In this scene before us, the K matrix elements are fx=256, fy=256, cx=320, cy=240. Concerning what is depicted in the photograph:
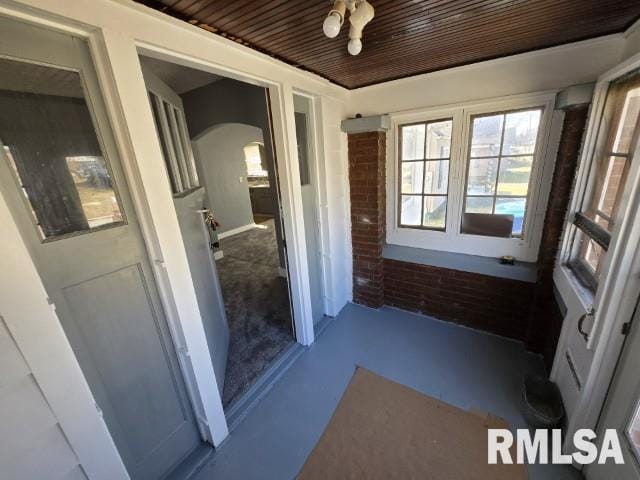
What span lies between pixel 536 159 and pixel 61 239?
294cm

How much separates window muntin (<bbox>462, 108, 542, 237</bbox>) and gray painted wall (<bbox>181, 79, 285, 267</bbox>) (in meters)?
1.85

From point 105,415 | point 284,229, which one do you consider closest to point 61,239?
point 105,415

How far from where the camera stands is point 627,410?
1.13 meters

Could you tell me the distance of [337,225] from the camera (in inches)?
106

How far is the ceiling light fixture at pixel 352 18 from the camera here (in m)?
0.78

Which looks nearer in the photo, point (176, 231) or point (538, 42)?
point (176, 231)

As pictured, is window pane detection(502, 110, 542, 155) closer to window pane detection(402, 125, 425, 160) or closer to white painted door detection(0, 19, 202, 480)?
window pane detection(402, 125, 425, 160)

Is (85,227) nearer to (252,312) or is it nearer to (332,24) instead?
(332,24)

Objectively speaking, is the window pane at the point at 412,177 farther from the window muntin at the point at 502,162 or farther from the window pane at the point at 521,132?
the window pane at the point at 521,132

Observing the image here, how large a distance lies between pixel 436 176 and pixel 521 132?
2.25 ft

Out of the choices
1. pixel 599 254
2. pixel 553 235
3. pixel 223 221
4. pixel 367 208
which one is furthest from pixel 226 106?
pixel 599 254

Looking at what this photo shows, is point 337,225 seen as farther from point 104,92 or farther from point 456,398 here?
point 104,92

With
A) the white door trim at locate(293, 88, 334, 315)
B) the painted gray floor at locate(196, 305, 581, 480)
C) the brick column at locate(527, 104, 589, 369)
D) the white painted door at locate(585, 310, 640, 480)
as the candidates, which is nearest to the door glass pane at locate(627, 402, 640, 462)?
the white painted door at locate(585, 310, 640, 480)

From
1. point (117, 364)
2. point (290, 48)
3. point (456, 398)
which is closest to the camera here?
point (117, 364)
